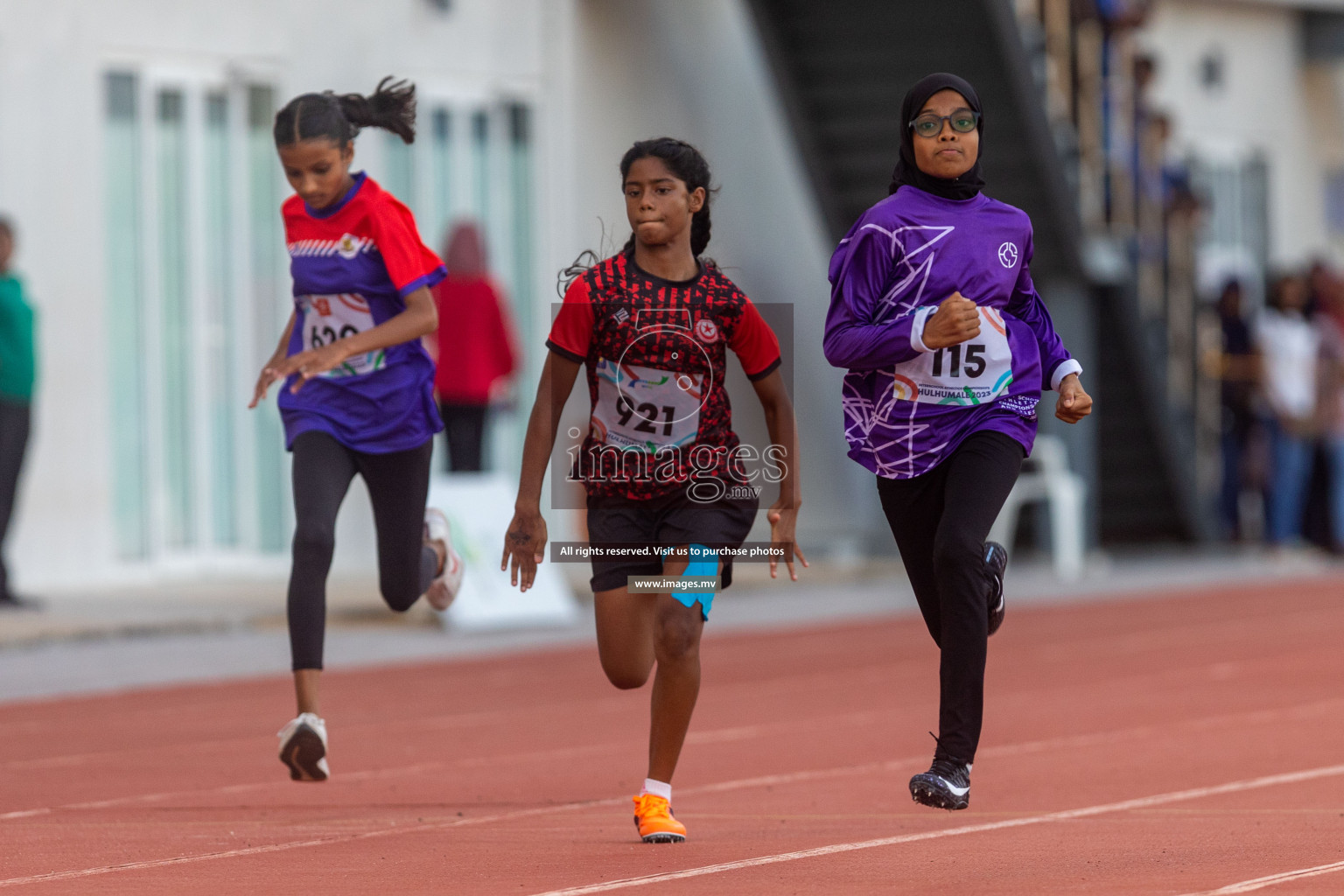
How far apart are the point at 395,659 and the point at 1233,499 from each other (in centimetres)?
941

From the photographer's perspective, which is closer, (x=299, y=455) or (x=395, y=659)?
(x=299, y=455)

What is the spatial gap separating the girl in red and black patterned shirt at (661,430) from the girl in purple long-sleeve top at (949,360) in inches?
11.5

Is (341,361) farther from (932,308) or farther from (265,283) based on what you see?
(265,283)

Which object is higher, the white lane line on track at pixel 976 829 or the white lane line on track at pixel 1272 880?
the white lane line on track at pixel 1272 880

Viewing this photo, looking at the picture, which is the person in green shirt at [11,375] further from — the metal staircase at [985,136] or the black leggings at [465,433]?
the metal staircase at [985,136]

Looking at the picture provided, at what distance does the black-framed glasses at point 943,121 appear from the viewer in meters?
5.98

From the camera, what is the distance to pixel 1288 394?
1780 cm

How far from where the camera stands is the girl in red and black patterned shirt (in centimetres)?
595

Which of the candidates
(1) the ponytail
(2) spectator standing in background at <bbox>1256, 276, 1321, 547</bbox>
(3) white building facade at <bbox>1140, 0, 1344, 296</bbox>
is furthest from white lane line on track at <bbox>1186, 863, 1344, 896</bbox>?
(3) white building facade at <bbox>1140, 0, 1344, 296</bbox>

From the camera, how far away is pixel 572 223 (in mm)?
18062

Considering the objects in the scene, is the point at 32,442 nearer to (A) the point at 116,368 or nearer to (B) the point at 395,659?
(A) the point at 116,368

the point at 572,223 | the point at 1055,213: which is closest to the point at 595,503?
the point at 1055,213

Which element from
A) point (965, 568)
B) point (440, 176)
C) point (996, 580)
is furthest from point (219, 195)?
point (965, 568)

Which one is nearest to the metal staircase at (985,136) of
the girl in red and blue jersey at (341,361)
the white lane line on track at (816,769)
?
the white lane line on track at (816,769)
